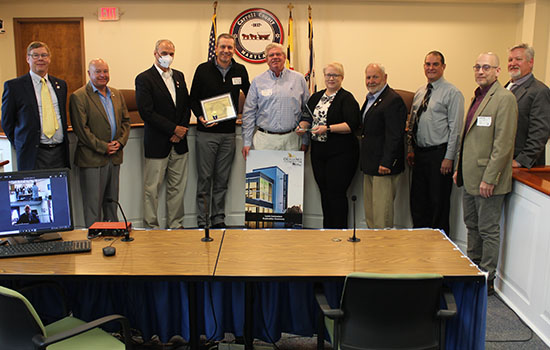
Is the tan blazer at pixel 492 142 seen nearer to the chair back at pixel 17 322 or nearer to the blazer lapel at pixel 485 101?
the blazer lapel at pixel 485 101

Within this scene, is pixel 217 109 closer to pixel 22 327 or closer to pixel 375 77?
pixel 375 77

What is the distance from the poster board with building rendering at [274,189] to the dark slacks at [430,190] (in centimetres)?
100

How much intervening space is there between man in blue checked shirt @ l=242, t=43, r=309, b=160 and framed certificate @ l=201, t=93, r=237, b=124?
0.16 m

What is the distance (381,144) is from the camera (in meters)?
4.43

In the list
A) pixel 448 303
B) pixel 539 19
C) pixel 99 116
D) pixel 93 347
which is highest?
pixel 539 19

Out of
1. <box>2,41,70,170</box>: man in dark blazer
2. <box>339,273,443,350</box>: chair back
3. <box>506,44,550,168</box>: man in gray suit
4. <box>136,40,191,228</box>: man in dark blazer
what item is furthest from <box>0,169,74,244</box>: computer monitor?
<box>506,44,550,168</box>: man in gray suit

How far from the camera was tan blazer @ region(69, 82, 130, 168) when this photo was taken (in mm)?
4340

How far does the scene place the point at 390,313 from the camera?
2262 millimetres

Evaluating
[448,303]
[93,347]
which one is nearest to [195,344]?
[93,347]

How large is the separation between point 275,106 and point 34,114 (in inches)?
76.5

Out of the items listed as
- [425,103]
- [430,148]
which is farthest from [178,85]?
[430,148]

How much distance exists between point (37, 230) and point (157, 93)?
203cm

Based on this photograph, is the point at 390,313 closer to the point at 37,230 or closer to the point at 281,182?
the point at 37,230

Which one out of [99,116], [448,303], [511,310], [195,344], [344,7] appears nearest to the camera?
[448,303]
